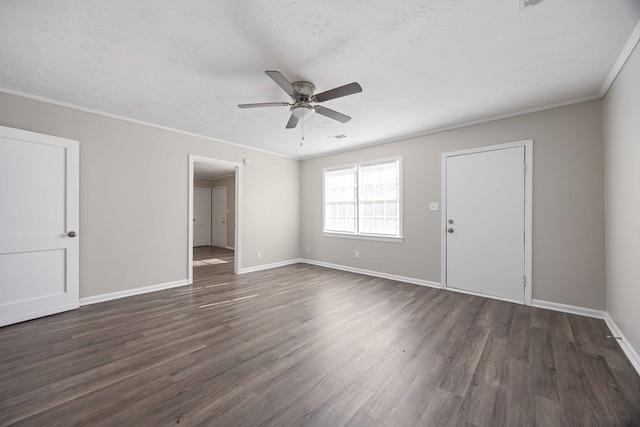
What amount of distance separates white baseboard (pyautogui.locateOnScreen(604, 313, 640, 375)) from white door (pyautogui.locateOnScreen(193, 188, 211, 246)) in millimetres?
9487

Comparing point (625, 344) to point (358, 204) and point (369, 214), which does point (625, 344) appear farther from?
point (358, 204)

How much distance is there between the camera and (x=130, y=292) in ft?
12.4

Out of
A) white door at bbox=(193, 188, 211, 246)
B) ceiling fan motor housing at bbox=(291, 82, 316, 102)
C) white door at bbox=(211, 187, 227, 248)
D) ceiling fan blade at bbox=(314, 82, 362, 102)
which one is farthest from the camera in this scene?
white door at bbox=(193, 188, 211, 246)

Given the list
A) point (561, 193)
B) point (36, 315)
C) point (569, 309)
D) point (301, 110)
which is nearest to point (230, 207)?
point (36, 315)

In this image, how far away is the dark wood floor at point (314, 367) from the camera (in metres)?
1.59

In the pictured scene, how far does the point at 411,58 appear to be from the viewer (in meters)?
2.29

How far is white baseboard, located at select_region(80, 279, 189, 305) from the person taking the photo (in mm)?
3428

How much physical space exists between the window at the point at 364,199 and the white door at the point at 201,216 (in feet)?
17.0

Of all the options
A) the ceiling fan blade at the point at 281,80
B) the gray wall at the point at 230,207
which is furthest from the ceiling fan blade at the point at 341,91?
the gray wall at the point at 230,207

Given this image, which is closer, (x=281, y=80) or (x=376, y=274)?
(x=281, y=80)

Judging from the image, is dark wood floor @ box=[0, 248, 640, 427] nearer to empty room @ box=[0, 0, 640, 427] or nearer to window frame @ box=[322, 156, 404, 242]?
empty room @ box=[0, 0, 640, 427]

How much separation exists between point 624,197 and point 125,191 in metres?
5.70

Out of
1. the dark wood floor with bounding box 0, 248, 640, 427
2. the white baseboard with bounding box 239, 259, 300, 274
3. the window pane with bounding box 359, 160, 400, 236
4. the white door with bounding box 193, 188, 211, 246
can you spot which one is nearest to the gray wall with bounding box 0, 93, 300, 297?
the dark wood floor with bounding box 0, 248, 640, 427

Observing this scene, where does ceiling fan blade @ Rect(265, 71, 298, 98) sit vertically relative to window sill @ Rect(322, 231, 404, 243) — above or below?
above
